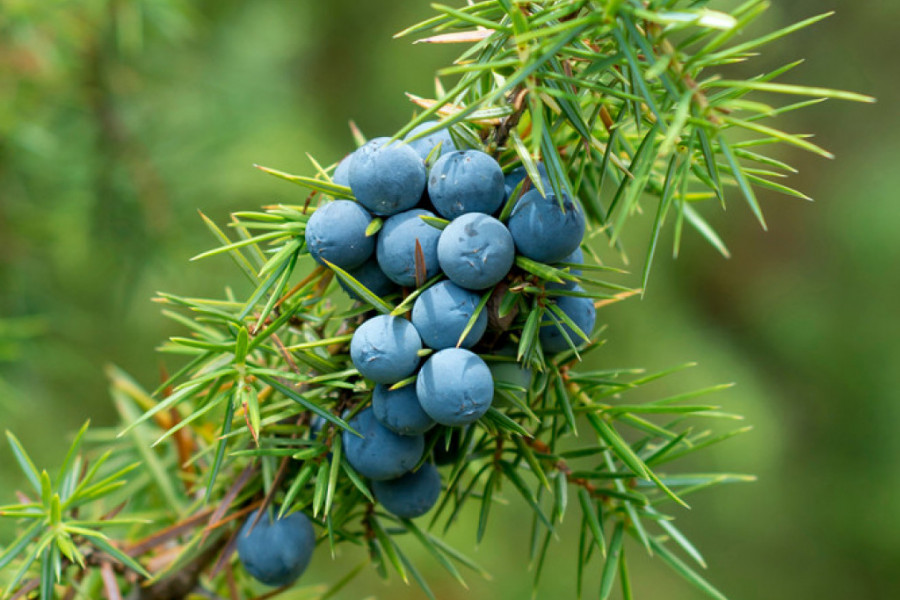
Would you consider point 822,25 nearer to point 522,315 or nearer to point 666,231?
point 666,231

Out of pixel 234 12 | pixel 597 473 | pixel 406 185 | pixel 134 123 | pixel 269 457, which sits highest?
pixel 234 12

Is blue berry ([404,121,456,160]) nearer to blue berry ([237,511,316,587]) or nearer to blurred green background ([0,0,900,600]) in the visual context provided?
blue berry ([237,511,316,587])

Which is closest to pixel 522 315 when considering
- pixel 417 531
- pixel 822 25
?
pixel 417 531

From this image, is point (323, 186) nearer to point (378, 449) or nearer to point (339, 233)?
point (339, 233)

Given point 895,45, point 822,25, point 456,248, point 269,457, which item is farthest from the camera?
point 895,45

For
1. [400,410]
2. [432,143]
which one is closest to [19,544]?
[400,410]

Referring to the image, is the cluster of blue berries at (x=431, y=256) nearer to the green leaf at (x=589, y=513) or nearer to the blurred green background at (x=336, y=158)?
the green leaf at (x=589, y=513)

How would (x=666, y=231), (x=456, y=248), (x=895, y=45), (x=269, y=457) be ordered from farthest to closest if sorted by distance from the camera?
1. (x=895, y=45)
2. (x=666, y=231)
3. (x=269, y=457)
4. (x=456, y=248)

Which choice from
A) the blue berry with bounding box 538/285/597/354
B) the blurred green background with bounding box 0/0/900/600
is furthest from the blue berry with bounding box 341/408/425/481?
the blurred green background with bounding box 0/0/900/600

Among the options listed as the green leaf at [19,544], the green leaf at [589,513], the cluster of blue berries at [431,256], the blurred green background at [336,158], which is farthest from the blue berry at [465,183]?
the blurred green background at [336,158]
